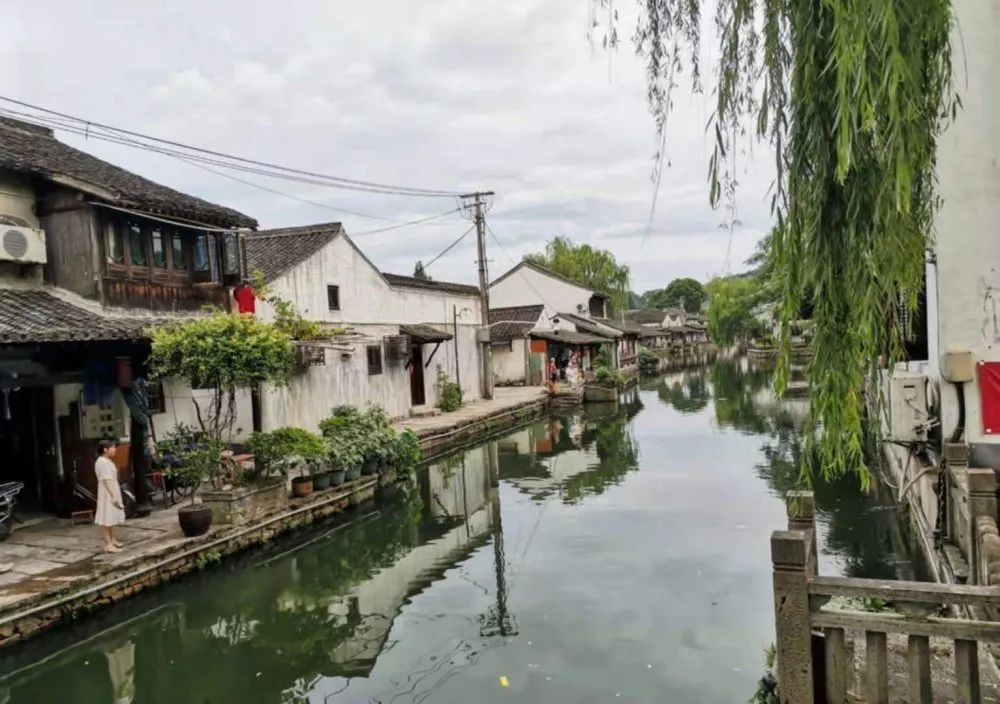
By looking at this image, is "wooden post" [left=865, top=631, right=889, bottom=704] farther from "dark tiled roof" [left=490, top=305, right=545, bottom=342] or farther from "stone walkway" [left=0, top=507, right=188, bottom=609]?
"dark tiled roof" [left=490, top=305, right=545, bottom=342]

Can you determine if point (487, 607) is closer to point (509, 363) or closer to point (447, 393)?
point (447, 393)

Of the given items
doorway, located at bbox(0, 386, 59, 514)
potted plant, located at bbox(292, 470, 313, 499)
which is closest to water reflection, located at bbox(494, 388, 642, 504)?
potted plant, located at bbox(292, 470, 313, 499)

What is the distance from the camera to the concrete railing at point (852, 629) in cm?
322

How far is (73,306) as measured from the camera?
9297mm

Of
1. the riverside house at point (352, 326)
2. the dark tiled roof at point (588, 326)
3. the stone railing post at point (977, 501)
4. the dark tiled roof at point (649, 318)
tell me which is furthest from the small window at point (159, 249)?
the dark tiled roof at point (649, 318)

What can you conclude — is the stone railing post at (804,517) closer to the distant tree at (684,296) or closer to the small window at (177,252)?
the small window at (177,252)

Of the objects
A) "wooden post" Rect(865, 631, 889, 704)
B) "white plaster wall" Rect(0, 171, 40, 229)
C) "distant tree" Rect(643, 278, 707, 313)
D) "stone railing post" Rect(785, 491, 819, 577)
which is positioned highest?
"distant tree" Rect(643, 278, 707, 313)

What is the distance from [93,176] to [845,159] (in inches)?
437

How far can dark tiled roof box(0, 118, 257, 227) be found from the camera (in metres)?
9.36

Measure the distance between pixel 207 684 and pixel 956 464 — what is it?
275 inches

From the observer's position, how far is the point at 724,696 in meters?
5.27

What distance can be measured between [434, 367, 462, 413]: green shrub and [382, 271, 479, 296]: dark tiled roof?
2657 mm

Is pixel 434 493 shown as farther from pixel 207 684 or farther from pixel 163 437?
pixel 207 684

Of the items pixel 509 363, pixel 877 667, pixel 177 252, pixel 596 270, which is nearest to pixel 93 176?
pixel 177 252
